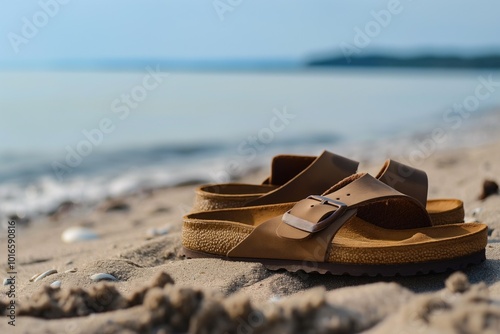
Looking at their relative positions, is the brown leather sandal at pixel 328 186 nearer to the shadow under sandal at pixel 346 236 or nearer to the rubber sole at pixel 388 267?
the shadow under sandal at pixel 346 236

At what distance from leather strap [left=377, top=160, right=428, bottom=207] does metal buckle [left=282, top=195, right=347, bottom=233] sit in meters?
0.40

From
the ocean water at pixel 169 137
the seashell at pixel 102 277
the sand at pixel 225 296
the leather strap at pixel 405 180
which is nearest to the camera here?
the sand at pixel 225 296

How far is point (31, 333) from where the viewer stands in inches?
63.1

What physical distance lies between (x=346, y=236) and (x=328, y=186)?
40cm

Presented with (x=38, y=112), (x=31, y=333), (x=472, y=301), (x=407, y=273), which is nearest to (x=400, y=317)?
(x=472, y=301)

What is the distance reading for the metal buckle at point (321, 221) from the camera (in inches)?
89.5

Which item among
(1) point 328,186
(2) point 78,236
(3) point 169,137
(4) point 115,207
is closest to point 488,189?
(1) point 328,186

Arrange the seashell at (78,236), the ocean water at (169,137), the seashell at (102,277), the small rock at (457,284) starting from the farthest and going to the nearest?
the ocean water at (169,137), the seashell at (78,236), the seashell at (102,277), the small rock at (457,284)

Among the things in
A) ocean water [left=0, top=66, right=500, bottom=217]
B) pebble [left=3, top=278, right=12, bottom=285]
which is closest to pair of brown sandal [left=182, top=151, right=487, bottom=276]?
pebble [left=3, top=278, right=12, bottom=285]

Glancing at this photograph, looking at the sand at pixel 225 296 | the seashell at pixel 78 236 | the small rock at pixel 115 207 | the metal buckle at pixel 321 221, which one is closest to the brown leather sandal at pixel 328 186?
the sand at pixel 225 296

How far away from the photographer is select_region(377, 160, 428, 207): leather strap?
264 centimetres

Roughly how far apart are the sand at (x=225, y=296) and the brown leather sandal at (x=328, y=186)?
0.26 m

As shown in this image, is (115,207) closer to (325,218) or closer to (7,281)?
(7,281)

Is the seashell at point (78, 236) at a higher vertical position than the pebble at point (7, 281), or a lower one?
lower
